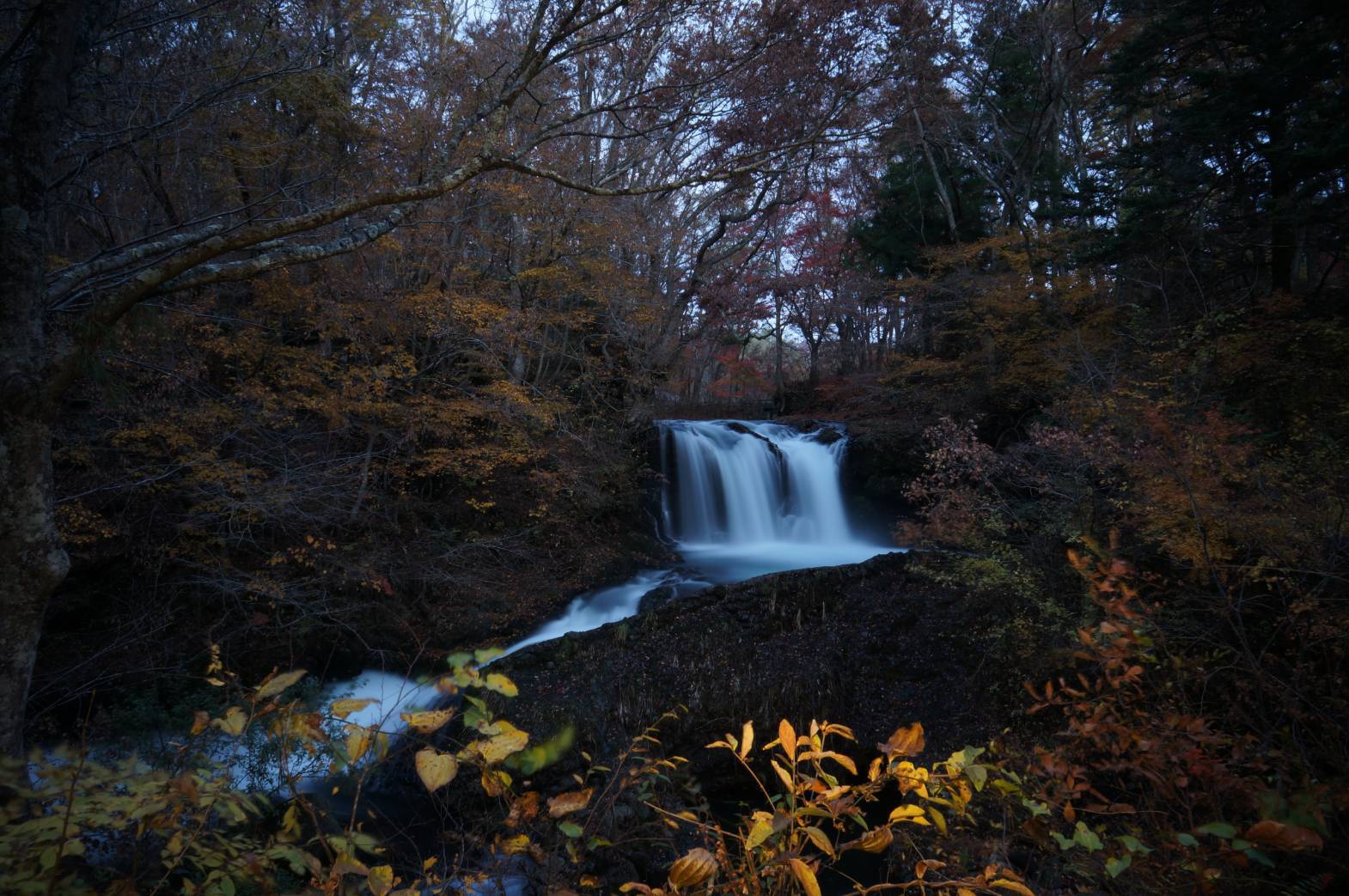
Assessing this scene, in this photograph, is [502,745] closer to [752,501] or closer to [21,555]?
[21,555]

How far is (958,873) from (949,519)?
4.70 m

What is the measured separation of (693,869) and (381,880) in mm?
794

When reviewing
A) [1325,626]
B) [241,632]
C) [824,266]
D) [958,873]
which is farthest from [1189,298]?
[241,632]

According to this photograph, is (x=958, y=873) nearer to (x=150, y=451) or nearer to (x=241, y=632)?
(x=241, y=632)

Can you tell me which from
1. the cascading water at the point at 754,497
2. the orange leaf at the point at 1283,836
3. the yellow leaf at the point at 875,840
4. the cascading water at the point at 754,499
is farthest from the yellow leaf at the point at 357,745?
the cascading water at the point at 754,497

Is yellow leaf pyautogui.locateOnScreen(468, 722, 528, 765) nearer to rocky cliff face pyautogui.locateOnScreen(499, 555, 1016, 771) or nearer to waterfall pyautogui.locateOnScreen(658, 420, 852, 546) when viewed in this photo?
rocky cliff face pyautogui.locateOnScreen(499, 555, 1016, 771)

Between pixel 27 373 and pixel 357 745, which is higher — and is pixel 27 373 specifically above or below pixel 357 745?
above

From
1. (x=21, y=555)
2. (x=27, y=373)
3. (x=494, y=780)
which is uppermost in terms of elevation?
(x=27, y=373)

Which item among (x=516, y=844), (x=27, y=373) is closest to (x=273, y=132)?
(x=27, y=373)

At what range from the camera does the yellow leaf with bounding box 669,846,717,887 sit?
3.95ft

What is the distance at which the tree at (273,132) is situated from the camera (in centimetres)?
303

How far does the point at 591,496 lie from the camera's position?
1134 cm

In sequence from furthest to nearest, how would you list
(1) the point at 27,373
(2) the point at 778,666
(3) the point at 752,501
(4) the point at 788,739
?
Answer: (3) the point at 752,501 → (2) the point at 778,666 → (1) the point at 27,373 → (4) the point at 788,739

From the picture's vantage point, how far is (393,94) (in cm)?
980
